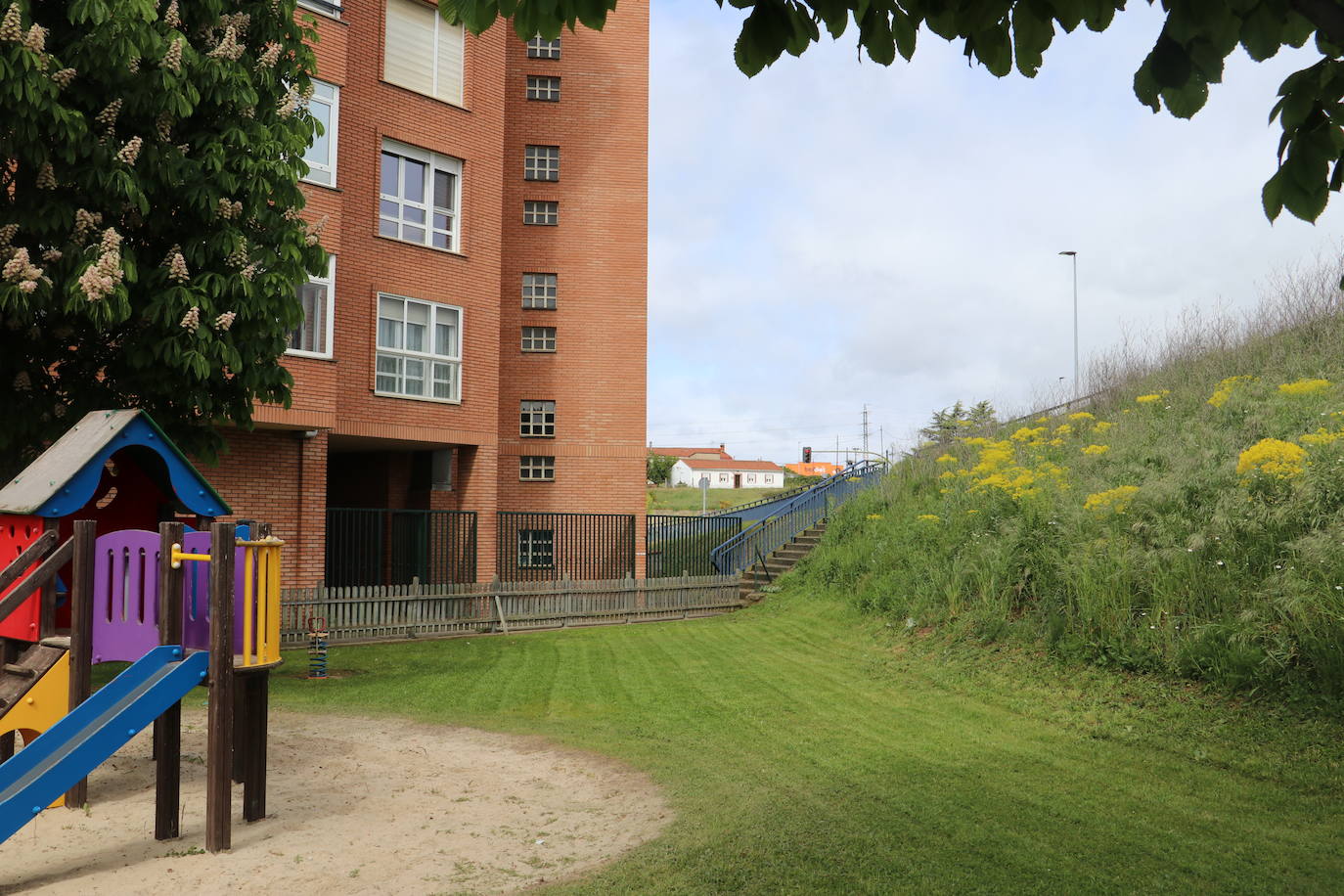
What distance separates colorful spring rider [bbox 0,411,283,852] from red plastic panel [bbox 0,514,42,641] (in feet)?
0.04

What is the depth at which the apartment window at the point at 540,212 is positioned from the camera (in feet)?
93.1

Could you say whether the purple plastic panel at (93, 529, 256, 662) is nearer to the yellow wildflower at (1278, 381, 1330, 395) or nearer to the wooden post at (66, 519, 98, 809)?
the wooden post at (66, 519, 98, 809)

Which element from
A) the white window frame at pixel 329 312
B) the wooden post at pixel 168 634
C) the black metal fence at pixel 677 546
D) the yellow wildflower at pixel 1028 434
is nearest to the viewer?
the wooden post at pixel 168 634

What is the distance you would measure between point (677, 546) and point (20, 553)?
725 inches

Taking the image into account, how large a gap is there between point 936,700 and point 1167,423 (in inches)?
316

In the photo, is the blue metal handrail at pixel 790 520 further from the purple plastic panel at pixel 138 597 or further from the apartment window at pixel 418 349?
the purple plastic panel at pixel 138 597

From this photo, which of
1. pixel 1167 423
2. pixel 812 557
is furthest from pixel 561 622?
pixel 1167 423

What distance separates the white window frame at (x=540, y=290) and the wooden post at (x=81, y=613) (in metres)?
21.4

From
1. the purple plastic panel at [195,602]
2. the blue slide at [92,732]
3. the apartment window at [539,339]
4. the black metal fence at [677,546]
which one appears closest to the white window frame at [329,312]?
the apartment window at [539,339]

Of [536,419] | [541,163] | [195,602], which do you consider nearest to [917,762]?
[195,602]

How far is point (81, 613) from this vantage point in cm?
716

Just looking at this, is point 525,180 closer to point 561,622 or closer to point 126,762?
point 561,622

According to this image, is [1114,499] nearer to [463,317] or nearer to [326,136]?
[463,317]

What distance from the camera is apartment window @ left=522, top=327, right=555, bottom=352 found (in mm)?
28016
